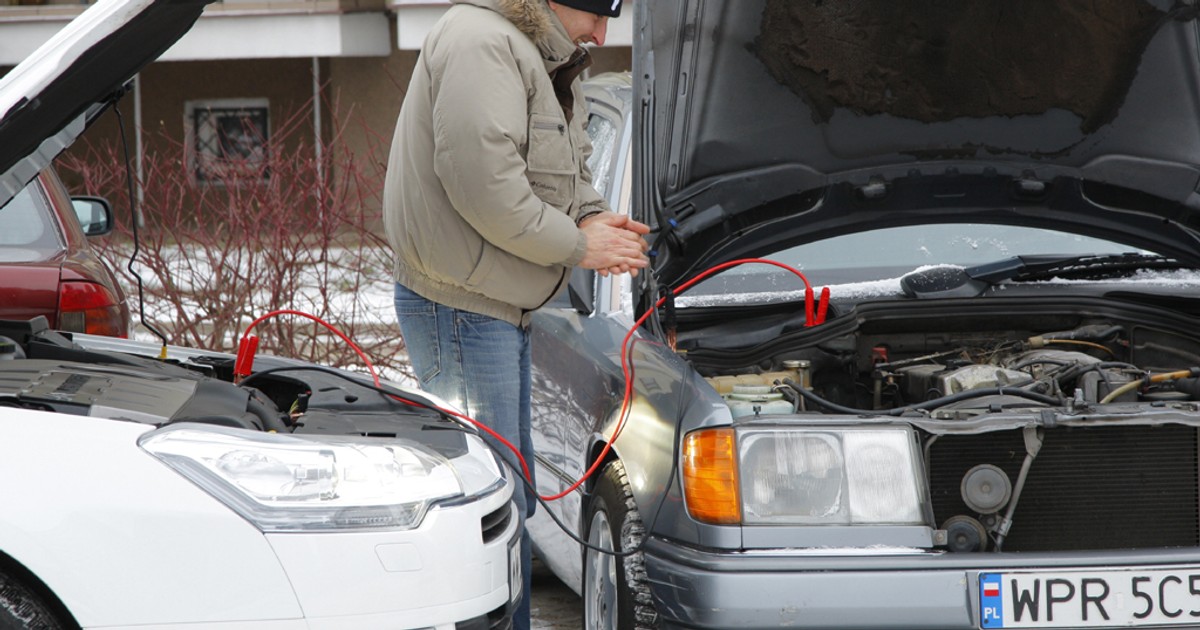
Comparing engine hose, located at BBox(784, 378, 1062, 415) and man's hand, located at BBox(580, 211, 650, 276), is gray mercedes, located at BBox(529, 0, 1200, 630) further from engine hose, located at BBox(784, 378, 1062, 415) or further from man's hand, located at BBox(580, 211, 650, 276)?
man's hand, located at BBox(580, 211, 650, 276)

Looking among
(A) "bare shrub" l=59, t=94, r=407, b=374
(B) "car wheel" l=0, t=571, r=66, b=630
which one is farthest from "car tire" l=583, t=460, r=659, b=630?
(A) "bare shrub" l=59, t=94, r=407, b=374

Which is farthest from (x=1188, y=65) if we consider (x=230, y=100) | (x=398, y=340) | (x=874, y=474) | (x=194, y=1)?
(x=230, y=100)

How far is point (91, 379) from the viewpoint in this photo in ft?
8.41

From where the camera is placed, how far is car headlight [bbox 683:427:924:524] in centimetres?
258

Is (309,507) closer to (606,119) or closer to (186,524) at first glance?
(186,524)

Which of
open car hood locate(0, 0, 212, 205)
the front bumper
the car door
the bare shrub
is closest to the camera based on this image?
open car hood locate(0, 0, 212, 205)

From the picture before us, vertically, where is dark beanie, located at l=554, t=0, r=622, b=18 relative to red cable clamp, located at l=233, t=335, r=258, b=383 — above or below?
above

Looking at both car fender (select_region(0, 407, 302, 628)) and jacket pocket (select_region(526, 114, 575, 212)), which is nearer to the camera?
car fender (select_region(0, 407, 302, 628))

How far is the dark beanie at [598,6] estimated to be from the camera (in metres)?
2.91

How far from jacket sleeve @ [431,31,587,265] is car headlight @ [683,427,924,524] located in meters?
0.65

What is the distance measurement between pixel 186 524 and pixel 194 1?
0.99 metres

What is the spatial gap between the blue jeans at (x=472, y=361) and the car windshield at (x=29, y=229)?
207 cm

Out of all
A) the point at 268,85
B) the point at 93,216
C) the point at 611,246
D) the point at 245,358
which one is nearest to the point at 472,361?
Result: the point at 611,246

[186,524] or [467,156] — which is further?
[467,156]
